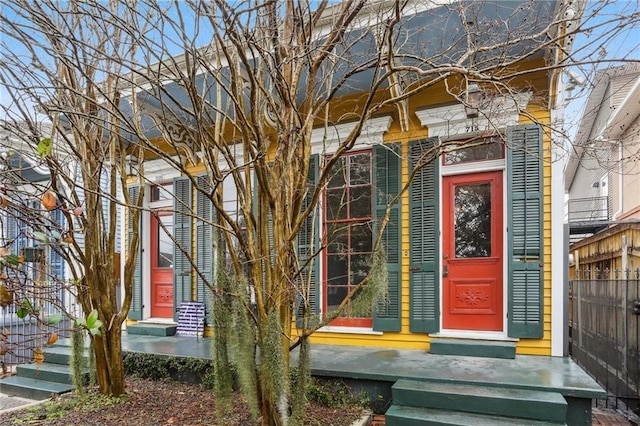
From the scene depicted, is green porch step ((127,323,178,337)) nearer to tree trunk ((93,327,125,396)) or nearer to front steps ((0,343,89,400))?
front steps ((0,343,89,400))

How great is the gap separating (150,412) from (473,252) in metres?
3.68

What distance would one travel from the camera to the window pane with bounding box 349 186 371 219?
5176 mm

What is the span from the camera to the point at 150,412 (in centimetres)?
371

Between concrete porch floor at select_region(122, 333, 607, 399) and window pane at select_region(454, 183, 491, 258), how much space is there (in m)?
1.18

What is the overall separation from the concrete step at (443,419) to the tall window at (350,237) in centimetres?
192

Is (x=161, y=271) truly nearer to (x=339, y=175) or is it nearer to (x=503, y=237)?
(x=339, y=175)

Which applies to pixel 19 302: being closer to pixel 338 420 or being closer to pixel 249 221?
pixel 249 221

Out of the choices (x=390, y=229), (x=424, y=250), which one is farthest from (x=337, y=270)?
(x=424, y=250)

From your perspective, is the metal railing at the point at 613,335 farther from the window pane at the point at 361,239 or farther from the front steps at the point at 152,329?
the front steps at the point at 152,329

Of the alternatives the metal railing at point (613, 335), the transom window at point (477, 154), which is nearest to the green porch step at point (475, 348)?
the metal railing at point (613, 335)

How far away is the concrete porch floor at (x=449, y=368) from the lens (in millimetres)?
3277

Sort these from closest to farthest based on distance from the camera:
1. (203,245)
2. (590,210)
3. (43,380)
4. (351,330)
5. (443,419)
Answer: (443,419)
(43,380)
(351,330)
(203,245)
(590,210)

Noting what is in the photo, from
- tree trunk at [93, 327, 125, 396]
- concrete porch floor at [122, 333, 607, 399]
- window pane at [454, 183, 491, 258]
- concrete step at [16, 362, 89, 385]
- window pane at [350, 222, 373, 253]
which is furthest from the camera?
window pane at [350, 222, 373, 253]

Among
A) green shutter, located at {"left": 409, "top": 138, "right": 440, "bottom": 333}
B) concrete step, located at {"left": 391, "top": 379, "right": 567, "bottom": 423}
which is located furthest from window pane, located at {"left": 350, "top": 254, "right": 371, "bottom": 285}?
concrete step, located at {"left": 391, "top": 379, "right": 567, "bottom": 423}
